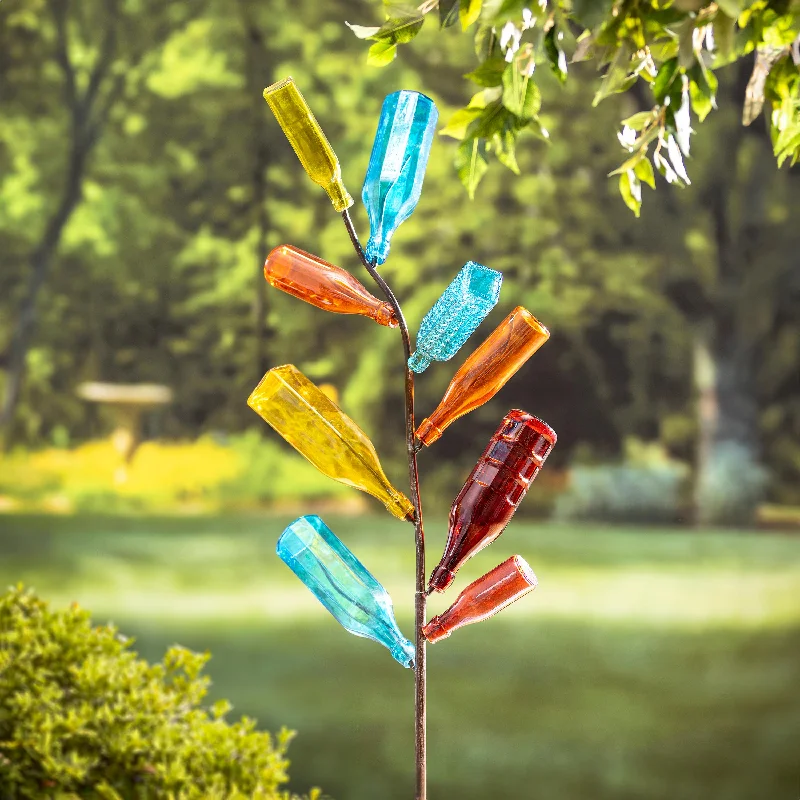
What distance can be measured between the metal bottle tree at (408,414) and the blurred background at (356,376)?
6.20ft

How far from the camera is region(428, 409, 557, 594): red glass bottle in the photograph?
2.89 feet

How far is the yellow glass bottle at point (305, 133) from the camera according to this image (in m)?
0.90

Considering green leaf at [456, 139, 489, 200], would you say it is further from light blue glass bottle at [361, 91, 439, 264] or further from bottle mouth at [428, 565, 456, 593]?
bottle mouth at [428, 565, 456, 593]

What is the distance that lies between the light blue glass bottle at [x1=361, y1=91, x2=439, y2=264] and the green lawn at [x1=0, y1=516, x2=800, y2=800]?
6.36 ft

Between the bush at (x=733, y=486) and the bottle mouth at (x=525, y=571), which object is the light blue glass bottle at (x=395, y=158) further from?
the bush at (x=733, y=486)

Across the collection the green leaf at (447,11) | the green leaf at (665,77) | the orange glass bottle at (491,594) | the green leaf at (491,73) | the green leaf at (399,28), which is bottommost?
the orange glass bottle at (491,594)

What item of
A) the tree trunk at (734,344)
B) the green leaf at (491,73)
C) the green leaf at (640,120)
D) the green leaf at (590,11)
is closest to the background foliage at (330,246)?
the tree trunk at (734,344)

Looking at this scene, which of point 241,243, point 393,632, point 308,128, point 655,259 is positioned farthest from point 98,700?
point 655,259

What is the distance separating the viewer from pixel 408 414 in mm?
931

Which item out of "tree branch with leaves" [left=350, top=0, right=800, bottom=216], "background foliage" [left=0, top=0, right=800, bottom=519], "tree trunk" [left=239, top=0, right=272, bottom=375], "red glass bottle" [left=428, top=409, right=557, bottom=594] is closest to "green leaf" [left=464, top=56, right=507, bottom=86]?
"tree branch with leaves" [left=350, top=0, right=800, bottom=216]

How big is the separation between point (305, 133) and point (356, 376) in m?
1.97

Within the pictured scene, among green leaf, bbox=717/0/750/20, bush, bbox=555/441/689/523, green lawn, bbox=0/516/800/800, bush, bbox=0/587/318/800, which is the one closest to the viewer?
green leaf, bbox=717/0/750/20

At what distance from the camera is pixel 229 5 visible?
9.35 feet

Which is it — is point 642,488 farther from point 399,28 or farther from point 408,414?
point 399,28
